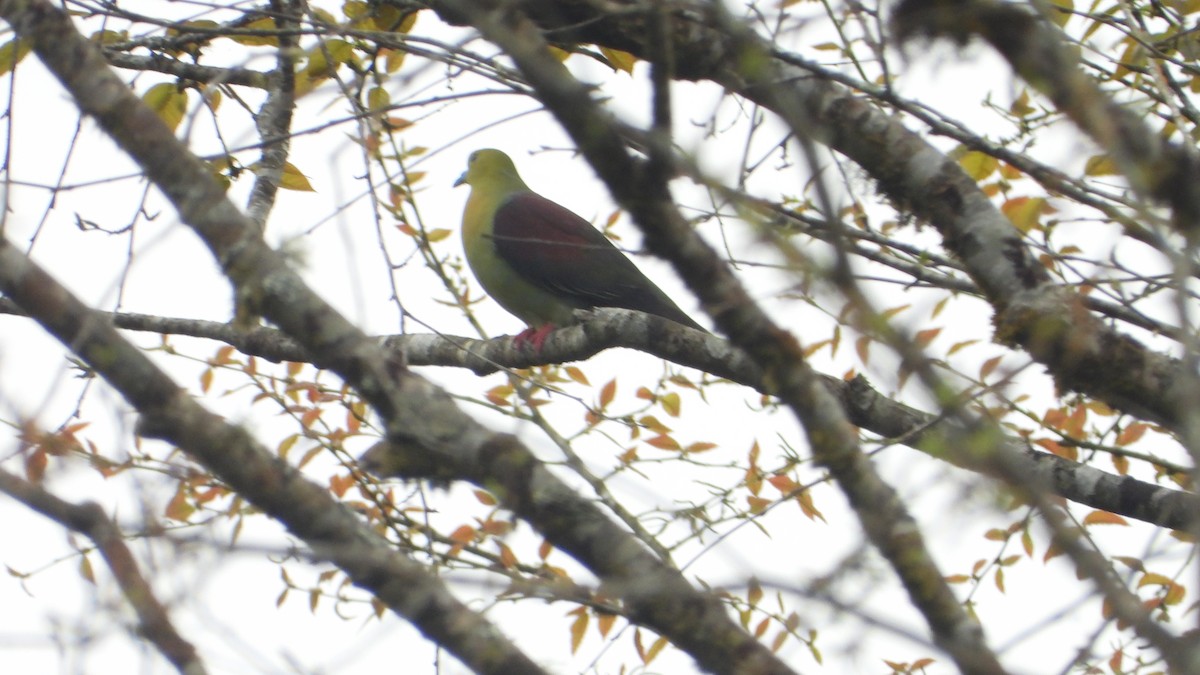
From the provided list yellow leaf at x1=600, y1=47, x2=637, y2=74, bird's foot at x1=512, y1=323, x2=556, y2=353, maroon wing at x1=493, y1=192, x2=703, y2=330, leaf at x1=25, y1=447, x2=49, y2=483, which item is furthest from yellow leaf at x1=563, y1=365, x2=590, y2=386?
leaf at x1=25, y1=447, x2=49, y2=483

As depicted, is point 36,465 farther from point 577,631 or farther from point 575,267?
→ point 575,267

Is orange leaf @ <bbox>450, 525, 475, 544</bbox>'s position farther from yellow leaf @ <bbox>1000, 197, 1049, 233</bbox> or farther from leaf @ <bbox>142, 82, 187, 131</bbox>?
yellow leaf @ <bbox>1000, 197, 1049, 233</bbox>

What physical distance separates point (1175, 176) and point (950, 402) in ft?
3.75

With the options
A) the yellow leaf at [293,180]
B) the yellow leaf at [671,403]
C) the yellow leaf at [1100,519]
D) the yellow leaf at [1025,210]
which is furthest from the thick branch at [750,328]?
the yellow leaf at [671,403]

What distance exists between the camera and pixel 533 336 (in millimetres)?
5074

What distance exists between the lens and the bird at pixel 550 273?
5.48 metres

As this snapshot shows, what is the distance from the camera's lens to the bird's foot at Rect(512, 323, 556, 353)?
453 cm

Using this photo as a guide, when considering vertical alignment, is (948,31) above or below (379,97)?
below

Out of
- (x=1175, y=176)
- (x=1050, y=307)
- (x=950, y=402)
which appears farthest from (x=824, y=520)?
(x=950, y=402)

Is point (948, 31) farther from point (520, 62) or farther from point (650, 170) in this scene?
point (520, 62)

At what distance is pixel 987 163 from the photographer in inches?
134

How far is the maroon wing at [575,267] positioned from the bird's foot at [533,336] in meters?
0.22

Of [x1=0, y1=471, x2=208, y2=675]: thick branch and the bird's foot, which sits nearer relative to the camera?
[x1=0, y1=471, x2=208, y2=675]: thick branch

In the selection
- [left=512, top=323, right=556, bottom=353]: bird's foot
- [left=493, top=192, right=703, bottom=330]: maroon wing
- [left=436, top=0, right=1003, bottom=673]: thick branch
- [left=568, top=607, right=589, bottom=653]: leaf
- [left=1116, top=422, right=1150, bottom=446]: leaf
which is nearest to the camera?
[left=436, top=0, right=1003, bottom=673]: thick branch
